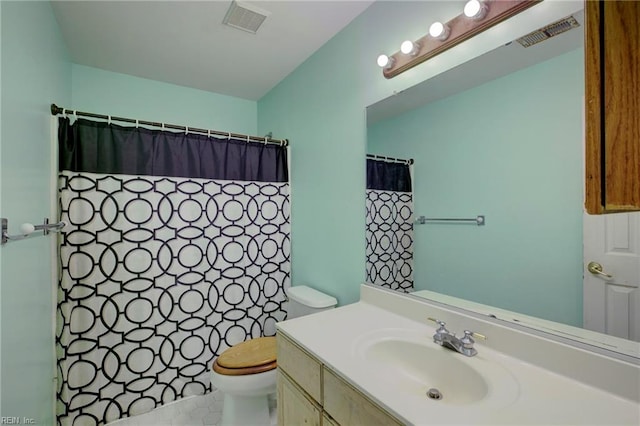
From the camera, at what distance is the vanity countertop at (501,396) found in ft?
2.15

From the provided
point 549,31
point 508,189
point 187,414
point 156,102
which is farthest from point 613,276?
point 156,102

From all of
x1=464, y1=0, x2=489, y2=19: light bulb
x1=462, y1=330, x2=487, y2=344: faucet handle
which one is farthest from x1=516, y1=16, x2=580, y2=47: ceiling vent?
x1=462, y1=330, x2=487, y2=344: faucet handle

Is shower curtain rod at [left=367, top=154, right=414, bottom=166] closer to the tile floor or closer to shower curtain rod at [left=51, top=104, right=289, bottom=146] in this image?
shower curtain rod at [left=51, top=104, right=289, bottom=146]

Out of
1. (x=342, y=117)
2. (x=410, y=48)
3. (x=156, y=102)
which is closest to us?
(x=410, y=48)

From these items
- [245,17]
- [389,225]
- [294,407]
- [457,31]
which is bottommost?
[294,407]

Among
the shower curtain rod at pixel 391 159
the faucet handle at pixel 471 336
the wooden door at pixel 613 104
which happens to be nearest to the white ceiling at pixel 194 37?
the shower curtain rod at pixel 391 159

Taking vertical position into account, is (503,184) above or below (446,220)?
above

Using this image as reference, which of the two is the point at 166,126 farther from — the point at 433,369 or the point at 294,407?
the point at 433,369

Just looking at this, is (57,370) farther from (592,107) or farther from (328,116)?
(592,107)

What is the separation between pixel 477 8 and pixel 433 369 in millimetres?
1273

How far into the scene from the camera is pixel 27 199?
1167mm

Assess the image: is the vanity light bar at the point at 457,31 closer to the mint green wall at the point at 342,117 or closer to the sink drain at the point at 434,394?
the mint green wall at the point at 342,117

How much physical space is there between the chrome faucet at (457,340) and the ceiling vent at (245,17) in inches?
70.2

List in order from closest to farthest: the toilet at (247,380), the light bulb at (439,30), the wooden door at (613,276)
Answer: the wooden door at (613,276)
the light bulb at (439,30)
the toilet at (247,380)
